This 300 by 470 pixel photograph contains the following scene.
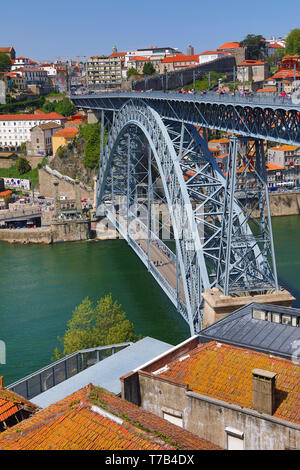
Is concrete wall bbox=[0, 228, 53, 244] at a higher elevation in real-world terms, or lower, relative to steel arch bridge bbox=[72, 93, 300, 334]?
lower

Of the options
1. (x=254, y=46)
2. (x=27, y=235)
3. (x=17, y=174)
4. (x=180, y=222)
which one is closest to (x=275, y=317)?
(x=180, y=222)

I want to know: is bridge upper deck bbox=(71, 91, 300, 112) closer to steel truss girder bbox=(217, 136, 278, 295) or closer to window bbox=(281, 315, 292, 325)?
steel truss girder bbox=(217, 136, 278, 295)

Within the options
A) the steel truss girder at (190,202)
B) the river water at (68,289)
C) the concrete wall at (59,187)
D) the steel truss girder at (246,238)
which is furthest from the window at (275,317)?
the concrete wall at (59,187)

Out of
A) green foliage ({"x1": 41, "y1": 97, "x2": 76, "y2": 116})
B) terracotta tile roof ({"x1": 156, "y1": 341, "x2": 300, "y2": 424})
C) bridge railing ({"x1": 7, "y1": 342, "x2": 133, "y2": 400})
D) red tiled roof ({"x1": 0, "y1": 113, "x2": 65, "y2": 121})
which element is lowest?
bridge railing ({"x1": 7, "y1": 342, "x2": 133, "y2": 400})

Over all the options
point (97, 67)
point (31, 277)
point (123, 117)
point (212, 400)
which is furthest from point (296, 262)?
point (97, 67)

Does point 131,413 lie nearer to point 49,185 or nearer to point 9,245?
point 9,245

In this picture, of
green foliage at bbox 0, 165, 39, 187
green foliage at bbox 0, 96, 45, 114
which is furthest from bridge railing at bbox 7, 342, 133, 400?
green foliage at bbox 0, 96, 45, 114
